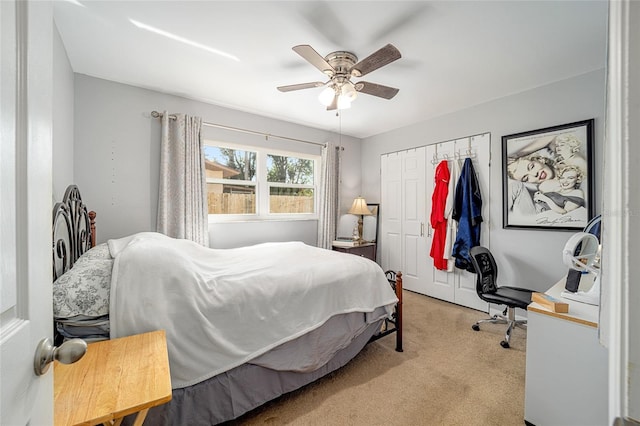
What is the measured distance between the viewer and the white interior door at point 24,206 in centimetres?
42

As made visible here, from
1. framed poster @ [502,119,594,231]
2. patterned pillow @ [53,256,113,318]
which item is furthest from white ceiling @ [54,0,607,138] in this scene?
patterned pillow @ [53,256,113,318]

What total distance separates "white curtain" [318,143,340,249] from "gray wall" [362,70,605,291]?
1568 millimetres

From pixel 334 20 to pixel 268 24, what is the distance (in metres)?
0.47

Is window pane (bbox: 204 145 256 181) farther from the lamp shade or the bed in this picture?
the lamp shade

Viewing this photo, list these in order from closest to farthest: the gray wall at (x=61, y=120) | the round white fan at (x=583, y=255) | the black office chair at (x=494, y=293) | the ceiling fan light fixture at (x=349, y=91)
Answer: the round white fan at (x=583, y=255) → the gray wall at (x=61, y=120) → the ceiling fan light fixture at (x=349, y=91) → the black office chair at (x=494, y=293)

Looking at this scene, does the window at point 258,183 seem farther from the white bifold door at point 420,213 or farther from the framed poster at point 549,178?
the framed poster at point 549,178

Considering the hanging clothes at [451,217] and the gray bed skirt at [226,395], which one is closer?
the gray bed skirt at [226,395]

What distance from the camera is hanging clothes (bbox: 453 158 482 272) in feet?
10.7

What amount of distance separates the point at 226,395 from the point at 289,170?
313 centimetres

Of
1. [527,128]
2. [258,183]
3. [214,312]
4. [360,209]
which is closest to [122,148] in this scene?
[258,183]

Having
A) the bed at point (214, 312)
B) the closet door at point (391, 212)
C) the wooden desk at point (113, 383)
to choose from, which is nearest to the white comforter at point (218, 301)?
the bed at point (214, 312)

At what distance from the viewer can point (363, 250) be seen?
407 cm

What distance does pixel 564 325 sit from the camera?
4.75 feet

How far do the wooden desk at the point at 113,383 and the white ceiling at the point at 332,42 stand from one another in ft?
6.57
